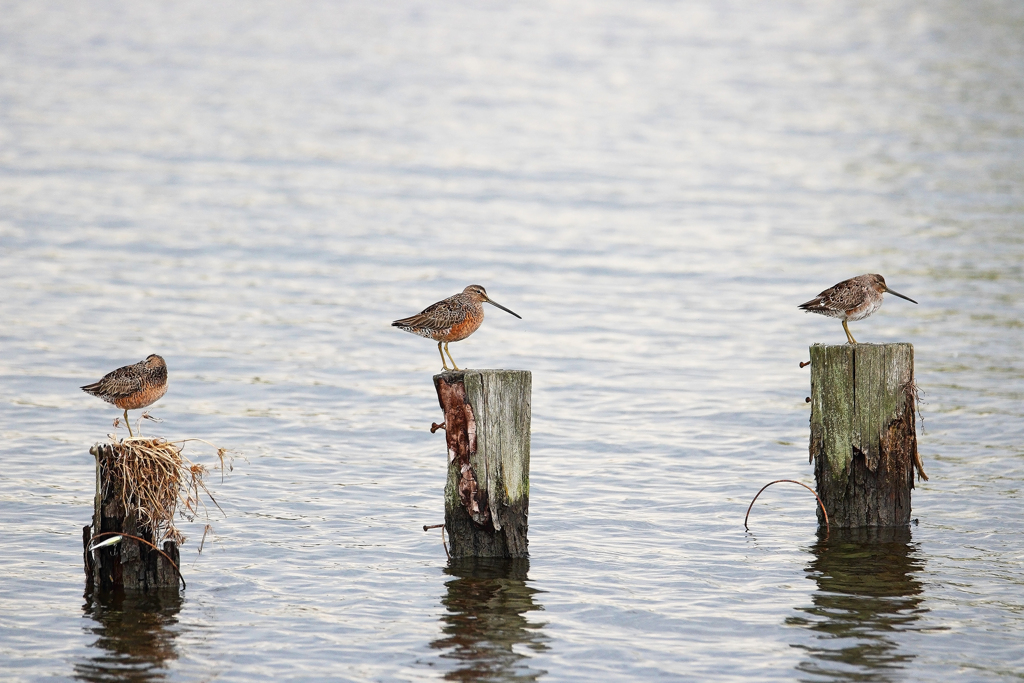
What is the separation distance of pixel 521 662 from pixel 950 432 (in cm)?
866

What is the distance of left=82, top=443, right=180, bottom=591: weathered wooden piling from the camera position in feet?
30.8

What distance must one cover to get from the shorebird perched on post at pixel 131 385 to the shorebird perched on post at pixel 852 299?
6.18 meters

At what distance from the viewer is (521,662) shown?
9109 mm

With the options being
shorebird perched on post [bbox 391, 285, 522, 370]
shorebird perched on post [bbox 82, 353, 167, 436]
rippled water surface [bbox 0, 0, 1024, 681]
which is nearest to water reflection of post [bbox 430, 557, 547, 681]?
rippled water surface [bbox 0, 0, 1024, 681]

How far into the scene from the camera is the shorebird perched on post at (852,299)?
11.6 metres

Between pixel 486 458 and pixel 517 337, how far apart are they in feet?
34.4

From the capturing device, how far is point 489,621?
977 cm

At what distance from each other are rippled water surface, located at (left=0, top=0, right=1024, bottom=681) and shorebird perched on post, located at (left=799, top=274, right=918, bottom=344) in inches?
86.8

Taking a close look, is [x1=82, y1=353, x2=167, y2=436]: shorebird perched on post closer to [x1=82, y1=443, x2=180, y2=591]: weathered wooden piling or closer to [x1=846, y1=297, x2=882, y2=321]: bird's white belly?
[x1=82, y1=443, x2=180, y2=591]: weathered wooden piling

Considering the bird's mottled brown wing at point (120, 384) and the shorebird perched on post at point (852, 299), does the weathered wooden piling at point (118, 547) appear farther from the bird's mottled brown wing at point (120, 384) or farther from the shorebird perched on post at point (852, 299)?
the shorebird perched on post at point (852, 299)

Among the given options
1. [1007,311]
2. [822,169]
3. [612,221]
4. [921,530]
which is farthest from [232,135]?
[921,530]

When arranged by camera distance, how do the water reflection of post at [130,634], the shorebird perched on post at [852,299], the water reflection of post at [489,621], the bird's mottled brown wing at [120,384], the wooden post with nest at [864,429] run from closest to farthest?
the water reflection of post at [130,634] → the water reflection of post at [489,621] → the bird's mottled brown wing at [120,384] → the wooden post with nest at [864,429] → the shorebird perched on post at [852,299]

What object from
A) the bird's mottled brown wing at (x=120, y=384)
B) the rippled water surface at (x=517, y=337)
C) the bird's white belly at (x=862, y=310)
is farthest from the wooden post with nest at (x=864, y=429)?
the bird's mottled brown wing at (x=120, y=384)

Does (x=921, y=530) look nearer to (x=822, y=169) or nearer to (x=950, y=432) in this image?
(x=950, y=432)
